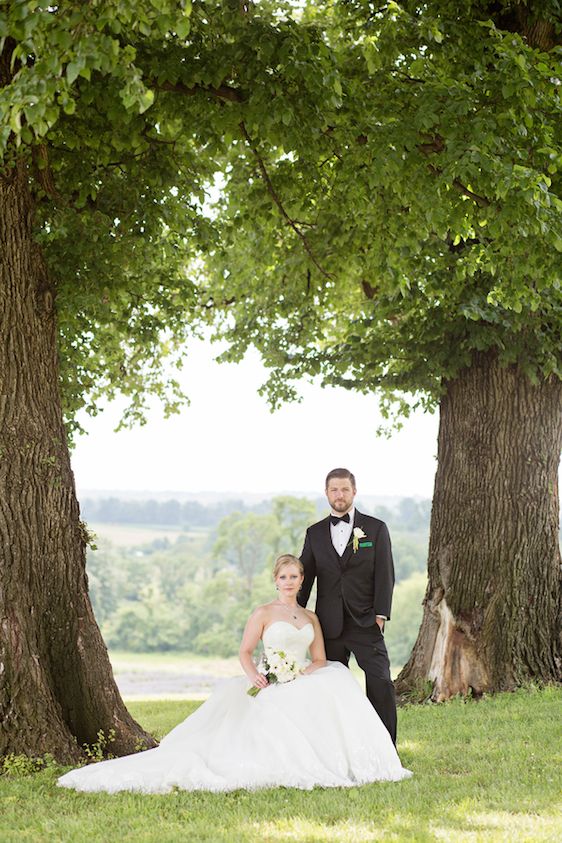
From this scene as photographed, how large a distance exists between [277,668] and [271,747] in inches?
26.0

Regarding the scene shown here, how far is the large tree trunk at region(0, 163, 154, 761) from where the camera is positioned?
314 inches

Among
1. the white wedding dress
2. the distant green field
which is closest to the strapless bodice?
the white wedding dress

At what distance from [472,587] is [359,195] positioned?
523 centimetres

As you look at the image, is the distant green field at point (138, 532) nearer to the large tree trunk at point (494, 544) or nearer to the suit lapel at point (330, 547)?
the large tree trunk at point (494, 544)

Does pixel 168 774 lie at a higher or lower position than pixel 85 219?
lower

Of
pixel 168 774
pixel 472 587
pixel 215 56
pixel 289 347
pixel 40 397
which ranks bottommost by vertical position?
pixel 168 774

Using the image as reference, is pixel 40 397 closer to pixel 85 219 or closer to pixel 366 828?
pixel 85 219

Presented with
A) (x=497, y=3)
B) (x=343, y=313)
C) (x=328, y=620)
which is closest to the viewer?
(x=328, y=620)

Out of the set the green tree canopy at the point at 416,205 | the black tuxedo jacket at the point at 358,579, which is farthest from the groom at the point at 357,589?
the green tree canopy at the point at 416,205

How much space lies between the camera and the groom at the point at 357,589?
25.6ft

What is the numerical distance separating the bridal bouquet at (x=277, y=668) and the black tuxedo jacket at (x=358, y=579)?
1.85 ft

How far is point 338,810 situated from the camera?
6.19 meters

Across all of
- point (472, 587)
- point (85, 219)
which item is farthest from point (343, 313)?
point (85, 219)

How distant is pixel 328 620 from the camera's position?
7906 mm
